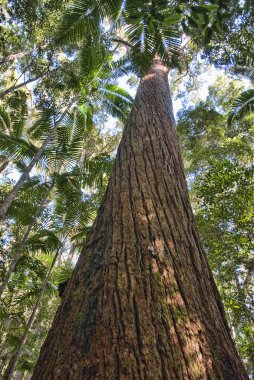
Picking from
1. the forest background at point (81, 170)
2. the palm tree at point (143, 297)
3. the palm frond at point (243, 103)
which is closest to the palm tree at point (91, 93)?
the forest background at point (81, 170)

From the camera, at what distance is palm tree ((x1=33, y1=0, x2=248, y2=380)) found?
0.99 m

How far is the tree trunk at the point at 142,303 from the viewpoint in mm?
984

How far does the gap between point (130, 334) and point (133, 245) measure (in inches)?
18.8

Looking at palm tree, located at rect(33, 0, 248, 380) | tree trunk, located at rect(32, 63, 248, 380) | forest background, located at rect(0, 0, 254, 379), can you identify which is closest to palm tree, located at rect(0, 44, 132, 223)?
forest background, located at rect(0, 0, 254, 379)

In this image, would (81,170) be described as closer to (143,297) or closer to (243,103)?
(243,103)

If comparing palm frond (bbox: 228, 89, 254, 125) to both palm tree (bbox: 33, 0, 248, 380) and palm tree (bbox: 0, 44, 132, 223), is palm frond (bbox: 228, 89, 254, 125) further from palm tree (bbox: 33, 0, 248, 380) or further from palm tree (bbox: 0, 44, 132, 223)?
palm tree (bbox: 33, 0, 248, 380)

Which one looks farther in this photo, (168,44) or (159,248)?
(168,44)

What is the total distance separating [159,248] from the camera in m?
1.45

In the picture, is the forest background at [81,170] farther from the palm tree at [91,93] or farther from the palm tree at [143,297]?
the palm tree at [143,297]

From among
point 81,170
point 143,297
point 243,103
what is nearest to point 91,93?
point 81,170

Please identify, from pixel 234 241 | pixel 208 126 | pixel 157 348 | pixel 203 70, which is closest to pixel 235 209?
pixel 234 241

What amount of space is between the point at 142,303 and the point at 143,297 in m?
0.03

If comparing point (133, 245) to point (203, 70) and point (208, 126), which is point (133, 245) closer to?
point (208, 126)

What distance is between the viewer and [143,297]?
1.19 meters
